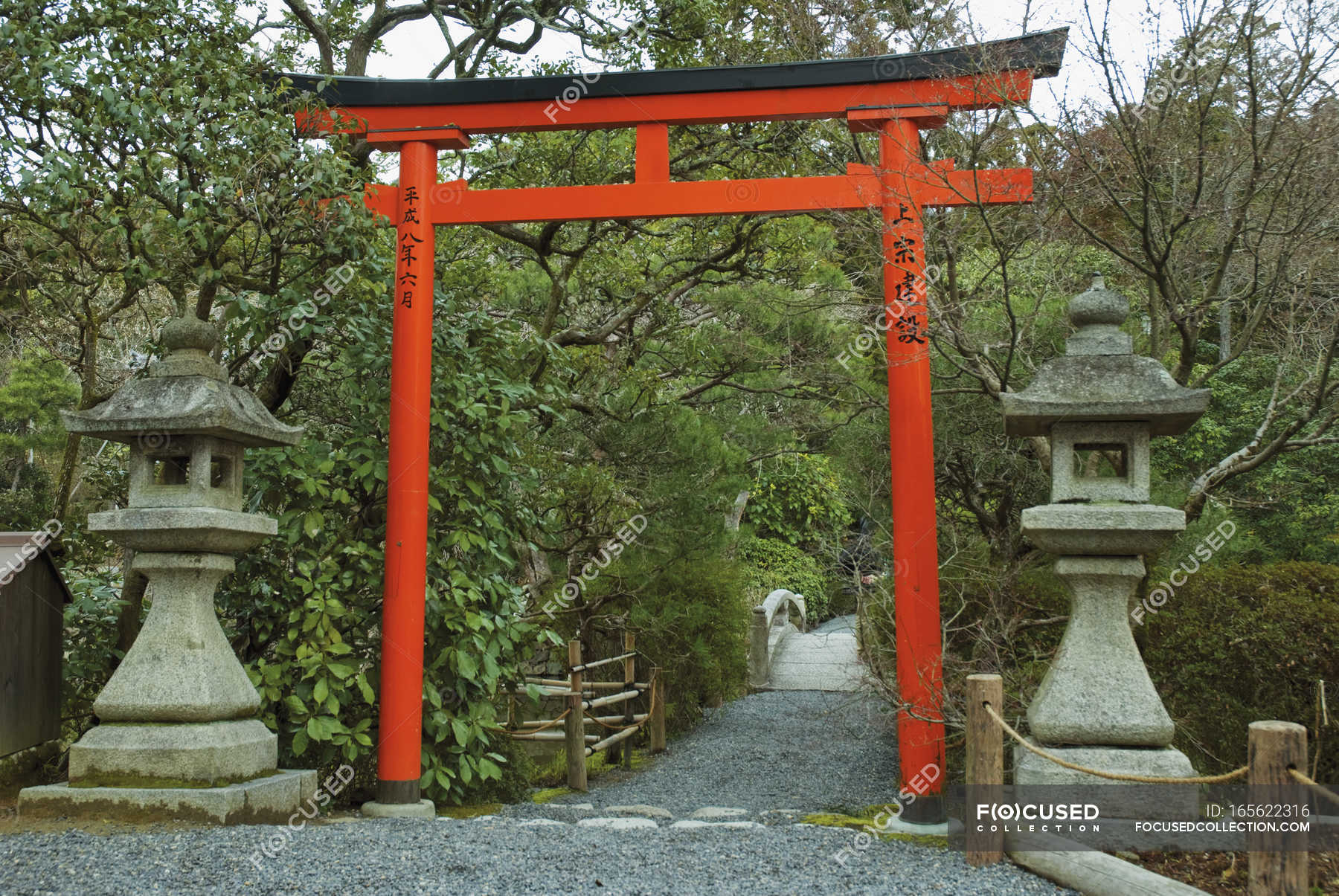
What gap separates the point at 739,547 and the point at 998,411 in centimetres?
539

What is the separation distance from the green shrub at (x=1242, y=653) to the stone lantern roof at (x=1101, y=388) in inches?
48.2

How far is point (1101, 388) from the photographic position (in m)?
3.99

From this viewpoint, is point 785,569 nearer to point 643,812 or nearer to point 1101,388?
point 643,812

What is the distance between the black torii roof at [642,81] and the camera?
5293 mm

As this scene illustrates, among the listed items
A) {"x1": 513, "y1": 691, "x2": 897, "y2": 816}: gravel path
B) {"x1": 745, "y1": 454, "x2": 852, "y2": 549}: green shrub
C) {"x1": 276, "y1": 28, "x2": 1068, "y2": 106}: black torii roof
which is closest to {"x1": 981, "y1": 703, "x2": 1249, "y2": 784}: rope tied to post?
{"x1": 513, "y1": 691, "x2": 897, "y2": 816}: gravel path

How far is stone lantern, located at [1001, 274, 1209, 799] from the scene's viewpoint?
380cm

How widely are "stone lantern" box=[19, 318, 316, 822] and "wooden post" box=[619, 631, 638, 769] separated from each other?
415 cm

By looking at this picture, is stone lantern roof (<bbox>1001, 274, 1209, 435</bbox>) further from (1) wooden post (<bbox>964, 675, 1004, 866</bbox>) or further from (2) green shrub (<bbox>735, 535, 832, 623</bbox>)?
(2) green shrub (<bbox>735, 535, 832, 623</bbox>)

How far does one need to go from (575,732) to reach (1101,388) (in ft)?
15.3

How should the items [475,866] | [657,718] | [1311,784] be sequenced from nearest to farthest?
1. [1311,784]
2. [475,866]
3. [657,718]

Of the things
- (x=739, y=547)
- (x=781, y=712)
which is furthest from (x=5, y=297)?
(x=781, y=712)

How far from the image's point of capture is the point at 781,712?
10930 mm

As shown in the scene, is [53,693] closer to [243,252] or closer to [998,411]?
[243,252]

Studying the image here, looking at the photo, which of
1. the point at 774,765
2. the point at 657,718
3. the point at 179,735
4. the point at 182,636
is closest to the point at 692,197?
the point at 182,636
